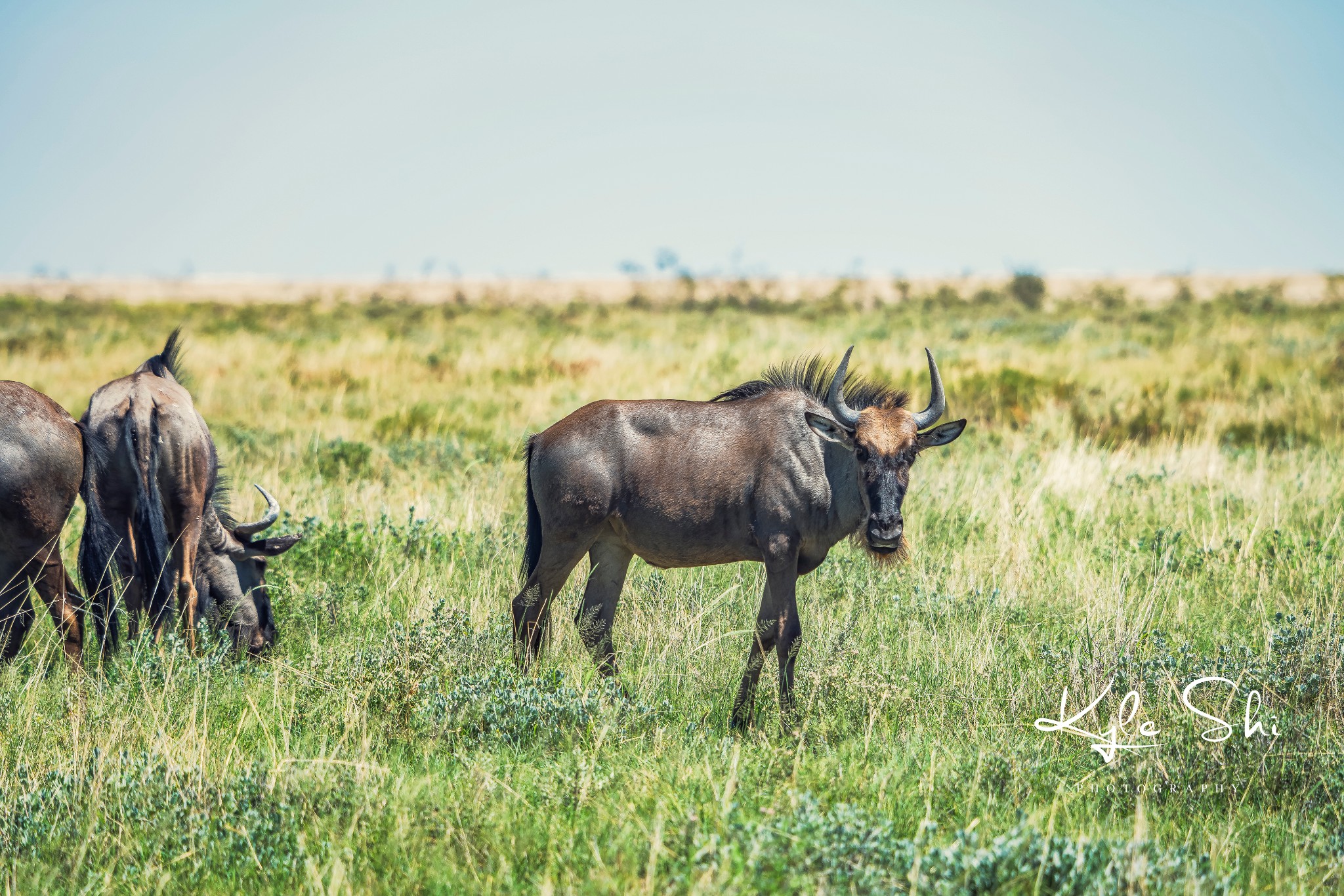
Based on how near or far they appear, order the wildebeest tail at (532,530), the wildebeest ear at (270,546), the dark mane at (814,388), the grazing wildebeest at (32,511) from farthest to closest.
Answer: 1. the wildebeest ear at (270,546)
2. the wildebeest tail at (532,530)
3. the dark mane at (814,388)
4. the grazing wildebeest at (32,511)

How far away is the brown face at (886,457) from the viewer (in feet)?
16.6

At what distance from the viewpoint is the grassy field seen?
3.47 meters

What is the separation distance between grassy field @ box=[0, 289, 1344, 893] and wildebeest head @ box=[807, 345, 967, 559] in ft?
2.60

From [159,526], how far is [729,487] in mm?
3527

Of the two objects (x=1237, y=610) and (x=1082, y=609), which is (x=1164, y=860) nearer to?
(x=1082, y=609)

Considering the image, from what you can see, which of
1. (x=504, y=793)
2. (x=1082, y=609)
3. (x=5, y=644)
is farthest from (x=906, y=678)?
(x=5, y=644)

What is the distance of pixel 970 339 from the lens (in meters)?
24.0

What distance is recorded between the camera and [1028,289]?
129ft

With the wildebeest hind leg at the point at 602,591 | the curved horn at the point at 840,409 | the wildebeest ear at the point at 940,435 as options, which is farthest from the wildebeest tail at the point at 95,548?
the wildebeest ear at the point at 940,435

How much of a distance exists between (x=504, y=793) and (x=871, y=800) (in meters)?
1.50

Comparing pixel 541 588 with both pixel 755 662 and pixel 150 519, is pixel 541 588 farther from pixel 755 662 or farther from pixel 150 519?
pixel 150 519

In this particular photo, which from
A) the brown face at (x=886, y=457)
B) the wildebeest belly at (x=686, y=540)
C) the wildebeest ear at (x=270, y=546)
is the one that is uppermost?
the brown face at (x=886, y=457)

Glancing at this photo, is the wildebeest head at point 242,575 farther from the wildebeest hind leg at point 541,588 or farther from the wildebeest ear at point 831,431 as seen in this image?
the wildebeest ear at point 831,431

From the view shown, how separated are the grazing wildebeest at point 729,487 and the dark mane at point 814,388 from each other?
0.03 ft
